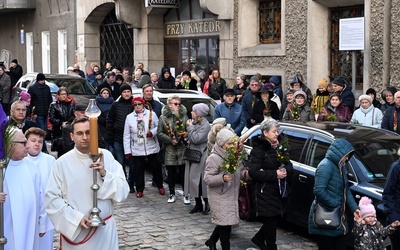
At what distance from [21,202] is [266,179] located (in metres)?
2.91

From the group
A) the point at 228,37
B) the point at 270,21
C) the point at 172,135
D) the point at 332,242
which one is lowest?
the point at 332,242

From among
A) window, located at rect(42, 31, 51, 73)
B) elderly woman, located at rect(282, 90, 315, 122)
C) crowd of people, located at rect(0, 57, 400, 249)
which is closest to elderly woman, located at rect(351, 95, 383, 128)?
crowd of people, located at rect(0, 57, 400, 249)

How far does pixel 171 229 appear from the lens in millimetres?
10516

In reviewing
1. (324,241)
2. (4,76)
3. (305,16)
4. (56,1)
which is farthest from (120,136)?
(56,1)

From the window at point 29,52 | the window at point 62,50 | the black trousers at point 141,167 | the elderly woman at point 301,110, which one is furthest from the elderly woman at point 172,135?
the window at point 29,52

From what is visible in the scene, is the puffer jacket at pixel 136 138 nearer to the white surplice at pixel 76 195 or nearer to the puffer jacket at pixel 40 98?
the puffer jacket at pixel 40 98

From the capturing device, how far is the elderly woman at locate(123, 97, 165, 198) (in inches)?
502

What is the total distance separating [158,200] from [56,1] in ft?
78.7

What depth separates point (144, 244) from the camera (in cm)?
969

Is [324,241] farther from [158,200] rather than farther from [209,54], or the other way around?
[209,54]

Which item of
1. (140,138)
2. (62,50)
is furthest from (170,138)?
(62,50)

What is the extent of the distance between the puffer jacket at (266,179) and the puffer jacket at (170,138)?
3.73 m

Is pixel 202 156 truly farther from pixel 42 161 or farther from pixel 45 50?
pixel 45 50

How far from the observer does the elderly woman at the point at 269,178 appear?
862 centimetres
